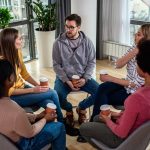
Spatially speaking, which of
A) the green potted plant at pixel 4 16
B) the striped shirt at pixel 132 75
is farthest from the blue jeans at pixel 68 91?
the green potted plant at pixel 4 16

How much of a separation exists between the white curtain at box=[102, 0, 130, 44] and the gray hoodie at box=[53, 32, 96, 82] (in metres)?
1.91

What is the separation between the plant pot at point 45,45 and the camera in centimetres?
449

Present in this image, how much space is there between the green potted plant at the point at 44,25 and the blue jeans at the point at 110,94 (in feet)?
7.39

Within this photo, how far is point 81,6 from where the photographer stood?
3438mm

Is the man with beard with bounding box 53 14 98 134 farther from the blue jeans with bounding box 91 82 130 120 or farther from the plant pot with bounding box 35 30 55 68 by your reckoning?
the plant pot with bounding box 35 30 55 68

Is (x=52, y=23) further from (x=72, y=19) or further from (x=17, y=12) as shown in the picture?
(x=72, y=19)

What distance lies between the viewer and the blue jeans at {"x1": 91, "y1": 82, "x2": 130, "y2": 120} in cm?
243

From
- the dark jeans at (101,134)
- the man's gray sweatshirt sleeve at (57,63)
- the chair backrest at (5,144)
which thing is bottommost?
the dark jeans at (101,134)

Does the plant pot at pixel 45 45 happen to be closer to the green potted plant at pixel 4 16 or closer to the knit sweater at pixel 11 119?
the green potted plant at pixel 4 16

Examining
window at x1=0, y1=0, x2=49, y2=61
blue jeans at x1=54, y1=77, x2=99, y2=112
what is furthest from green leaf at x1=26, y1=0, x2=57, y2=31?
blue jeans at x1=54, y1=77, x2=99, y2=112

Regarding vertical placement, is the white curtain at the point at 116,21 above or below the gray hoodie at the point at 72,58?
above

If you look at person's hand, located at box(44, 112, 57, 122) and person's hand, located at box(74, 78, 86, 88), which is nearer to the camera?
person's hand, located at box(44, 112, 57, 122)

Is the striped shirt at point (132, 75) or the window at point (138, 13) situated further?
the window at point (138, 13)

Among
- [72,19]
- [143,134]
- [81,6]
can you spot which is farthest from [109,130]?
[81,6]
